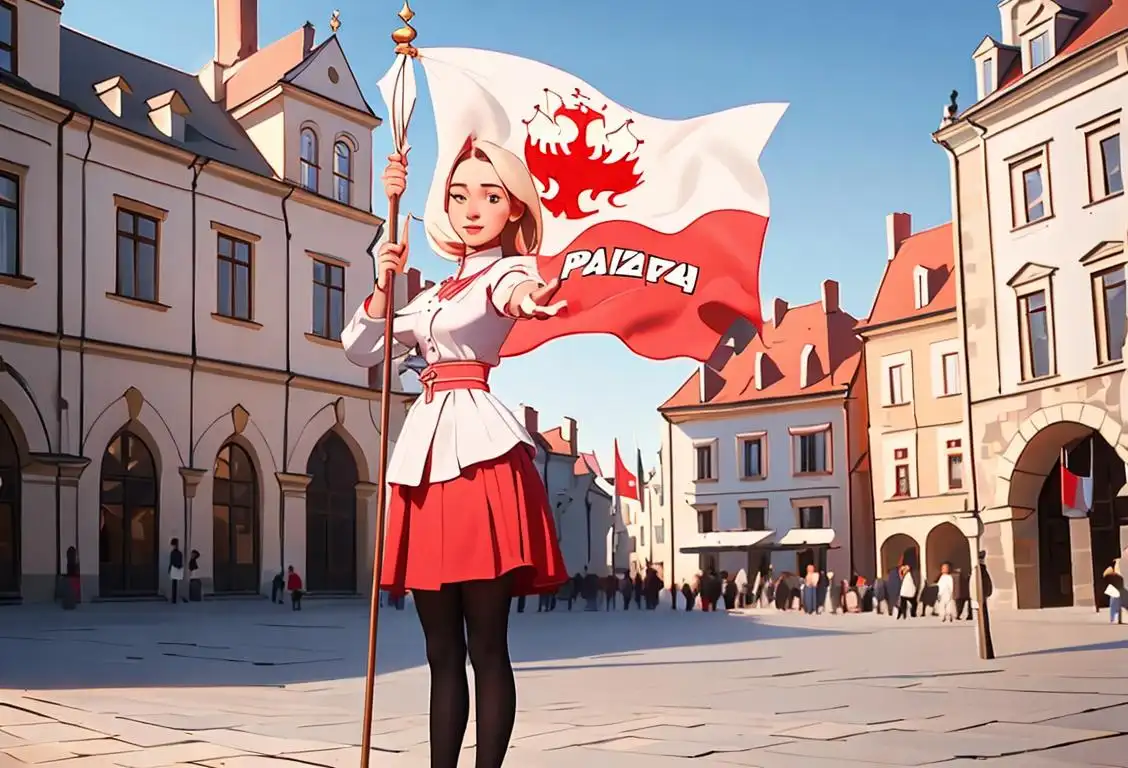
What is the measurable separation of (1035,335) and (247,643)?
59.7 ft

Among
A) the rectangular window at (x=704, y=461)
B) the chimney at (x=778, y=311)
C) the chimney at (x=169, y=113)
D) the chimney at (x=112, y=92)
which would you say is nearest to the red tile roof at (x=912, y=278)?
the chimney at (x=778, y=311)

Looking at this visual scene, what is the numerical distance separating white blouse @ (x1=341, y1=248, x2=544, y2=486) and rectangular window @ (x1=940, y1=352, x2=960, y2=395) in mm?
37563

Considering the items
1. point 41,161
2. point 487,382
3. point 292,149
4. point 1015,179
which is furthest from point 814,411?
point 487,382

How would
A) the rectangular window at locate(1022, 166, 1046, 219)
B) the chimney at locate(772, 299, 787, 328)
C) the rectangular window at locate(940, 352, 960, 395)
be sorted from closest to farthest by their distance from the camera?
1. the rectangular window at locate(1022, 166, 1046, 219)
2. the rectangular window at locate(940, 352, 960, 395)
3. the chimney at locate(772, 299, 787, 328)

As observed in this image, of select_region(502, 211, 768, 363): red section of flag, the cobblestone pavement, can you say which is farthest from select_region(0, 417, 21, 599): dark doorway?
select_region(502, 211, 768, 363): red section of flag

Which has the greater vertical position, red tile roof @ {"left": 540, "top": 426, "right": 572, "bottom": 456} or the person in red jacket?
red tile roof @ {"left": 540, "top": 426, "right": 572, "bottom": 456}

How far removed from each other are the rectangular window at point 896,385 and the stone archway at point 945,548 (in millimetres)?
4286

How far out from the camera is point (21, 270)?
2403cm

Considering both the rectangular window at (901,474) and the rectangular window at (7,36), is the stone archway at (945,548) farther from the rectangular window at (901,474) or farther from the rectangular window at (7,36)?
the rectangular window at (7,36)

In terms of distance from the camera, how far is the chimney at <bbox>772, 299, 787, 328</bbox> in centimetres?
5331

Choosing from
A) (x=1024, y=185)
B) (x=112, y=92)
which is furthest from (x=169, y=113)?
(x=1024, y=185)

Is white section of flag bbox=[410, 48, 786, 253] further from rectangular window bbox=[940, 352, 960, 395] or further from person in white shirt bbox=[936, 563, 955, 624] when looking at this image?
rectangular window bbox=[940, 352, 960, 395]

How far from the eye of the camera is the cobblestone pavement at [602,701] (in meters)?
6.44

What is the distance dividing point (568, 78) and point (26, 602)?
2089cm
